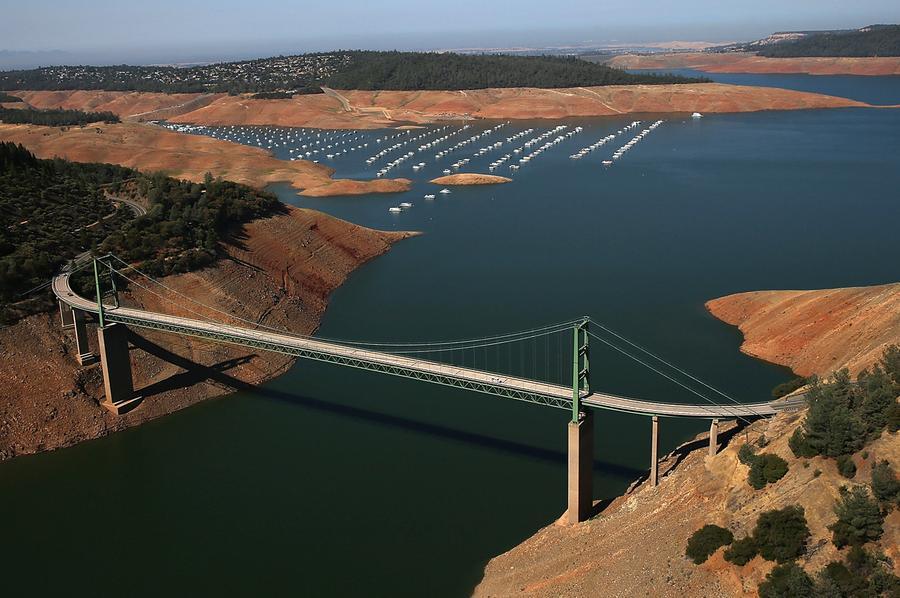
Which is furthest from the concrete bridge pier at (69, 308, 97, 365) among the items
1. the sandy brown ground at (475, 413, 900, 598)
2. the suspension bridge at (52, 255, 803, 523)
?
the sandy brown ground at (475, 413, 900, 598)

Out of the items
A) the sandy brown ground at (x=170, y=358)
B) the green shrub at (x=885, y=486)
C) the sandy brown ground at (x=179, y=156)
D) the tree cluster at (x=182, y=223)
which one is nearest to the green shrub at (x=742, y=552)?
the green shrub at (x=885, y=486)

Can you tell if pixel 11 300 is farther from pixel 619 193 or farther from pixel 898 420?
pixel 619 193

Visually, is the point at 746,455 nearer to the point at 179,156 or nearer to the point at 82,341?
the point at 82,341

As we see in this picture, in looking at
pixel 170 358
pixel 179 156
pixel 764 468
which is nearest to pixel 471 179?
pixel 179 156

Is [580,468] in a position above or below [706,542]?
below

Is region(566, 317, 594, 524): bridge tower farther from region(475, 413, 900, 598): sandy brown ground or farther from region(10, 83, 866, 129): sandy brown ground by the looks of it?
region(10, 83, 866, 129): sandy brown ground

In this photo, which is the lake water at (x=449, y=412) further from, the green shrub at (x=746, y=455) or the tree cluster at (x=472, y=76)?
the tree cluster at (x=472, y=76)

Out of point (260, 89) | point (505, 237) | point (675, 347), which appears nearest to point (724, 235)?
point (505, 237)
